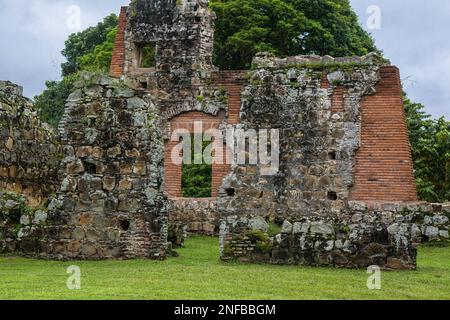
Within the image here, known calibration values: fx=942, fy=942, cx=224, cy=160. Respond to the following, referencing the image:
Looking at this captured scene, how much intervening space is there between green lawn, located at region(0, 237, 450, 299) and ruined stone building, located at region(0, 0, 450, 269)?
2.26 ft

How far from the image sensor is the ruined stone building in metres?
17.1

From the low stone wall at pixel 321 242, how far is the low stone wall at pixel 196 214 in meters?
8.28

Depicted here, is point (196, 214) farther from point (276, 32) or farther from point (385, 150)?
point (276, 32)

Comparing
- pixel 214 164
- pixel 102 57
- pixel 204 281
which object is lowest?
pixel 204 281

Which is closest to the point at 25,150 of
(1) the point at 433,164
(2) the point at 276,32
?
(1) the point at 433,164

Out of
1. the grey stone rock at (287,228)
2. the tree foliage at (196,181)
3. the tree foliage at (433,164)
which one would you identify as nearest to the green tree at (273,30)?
the tree foliage at (196,181)

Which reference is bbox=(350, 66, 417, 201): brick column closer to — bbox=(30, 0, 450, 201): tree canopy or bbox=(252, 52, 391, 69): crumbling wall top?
Answer: bbox=(252, 52, 391, 69): crumbling wall top

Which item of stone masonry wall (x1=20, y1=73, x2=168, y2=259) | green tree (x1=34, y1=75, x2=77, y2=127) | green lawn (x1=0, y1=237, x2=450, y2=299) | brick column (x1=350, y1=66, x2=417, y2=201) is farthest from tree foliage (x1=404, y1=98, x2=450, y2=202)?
green tree (x1=34, y1=75, x2=77, y2=127)

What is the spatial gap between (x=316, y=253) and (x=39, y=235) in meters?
5.14

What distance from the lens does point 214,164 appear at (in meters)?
27.7

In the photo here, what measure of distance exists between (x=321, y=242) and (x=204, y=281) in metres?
3.49

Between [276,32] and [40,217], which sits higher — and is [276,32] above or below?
above
